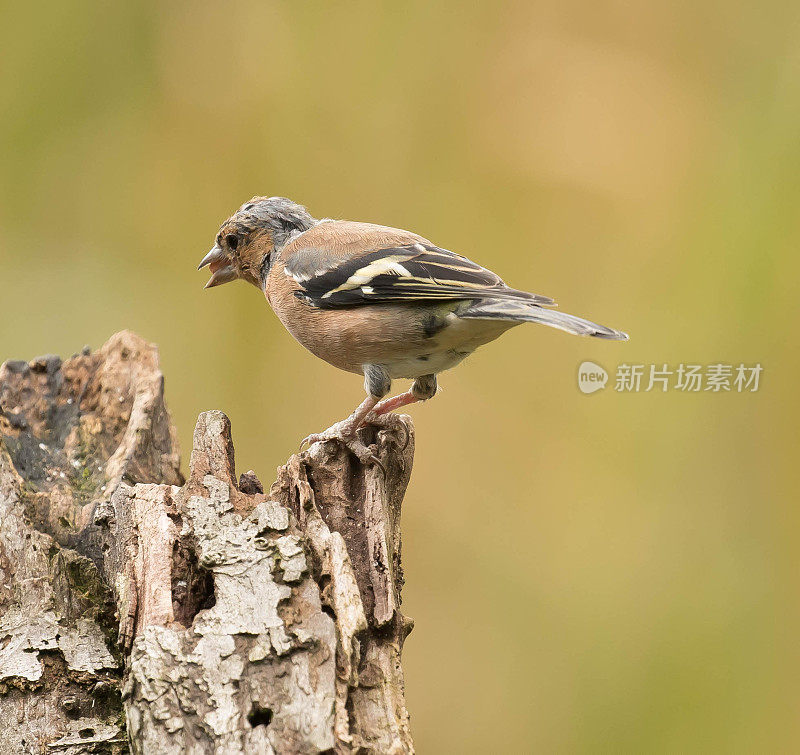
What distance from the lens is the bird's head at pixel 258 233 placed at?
4.45 m

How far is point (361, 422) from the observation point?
3.69 metres

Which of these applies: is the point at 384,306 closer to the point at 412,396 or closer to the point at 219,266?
the point at 412,396

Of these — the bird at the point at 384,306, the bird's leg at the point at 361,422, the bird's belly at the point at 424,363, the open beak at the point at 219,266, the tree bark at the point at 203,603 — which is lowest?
the tree bark at the point at 203,603

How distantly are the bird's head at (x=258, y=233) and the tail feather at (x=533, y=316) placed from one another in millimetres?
1319

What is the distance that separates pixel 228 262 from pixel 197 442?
1.64m

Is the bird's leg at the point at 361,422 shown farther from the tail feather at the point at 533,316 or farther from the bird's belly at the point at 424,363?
the tail feather at the point at 533,316

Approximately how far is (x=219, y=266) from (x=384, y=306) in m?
1.33

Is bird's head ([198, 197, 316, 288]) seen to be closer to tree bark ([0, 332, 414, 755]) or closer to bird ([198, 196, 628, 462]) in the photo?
bird ([198, 196, 628, 462])

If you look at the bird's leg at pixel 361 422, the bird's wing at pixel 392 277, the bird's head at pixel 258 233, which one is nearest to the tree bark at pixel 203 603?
the bird's leg at pixel 361 422

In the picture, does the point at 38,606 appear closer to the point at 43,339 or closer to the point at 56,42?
the point at 43,339

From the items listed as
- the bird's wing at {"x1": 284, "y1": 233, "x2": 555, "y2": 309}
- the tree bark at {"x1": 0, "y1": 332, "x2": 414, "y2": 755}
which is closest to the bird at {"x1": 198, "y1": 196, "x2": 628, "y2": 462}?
the bird's wing at {"x1": 284, "y1": 233, "x2": 555, "y2": 309}

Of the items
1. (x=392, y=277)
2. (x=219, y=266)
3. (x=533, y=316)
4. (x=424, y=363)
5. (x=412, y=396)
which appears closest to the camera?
(x=533, y=316)

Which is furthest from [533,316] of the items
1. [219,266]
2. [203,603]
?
[219,266]

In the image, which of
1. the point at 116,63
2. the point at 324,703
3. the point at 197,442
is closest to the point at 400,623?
the point at 324,703
